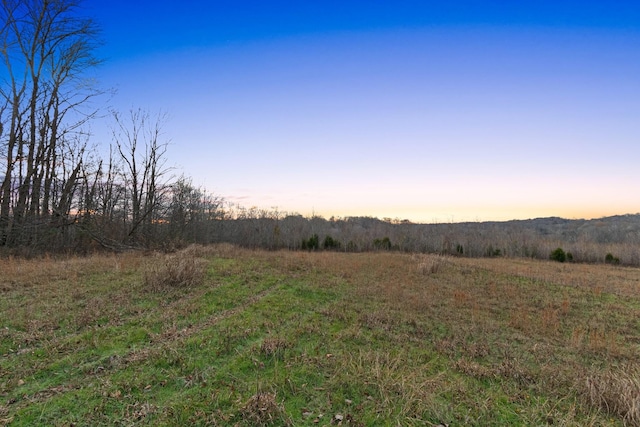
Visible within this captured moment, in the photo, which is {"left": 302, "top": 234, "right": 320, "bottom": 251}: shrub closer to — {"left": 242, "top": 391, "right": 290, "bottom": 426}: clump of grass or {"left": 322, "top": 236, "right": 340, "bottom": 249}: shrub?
{"left": 322, "top": 236, "right": 340, "bottom": 249}: shrub

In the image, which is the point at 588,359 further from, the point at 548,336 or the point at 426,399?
the point at 426,399

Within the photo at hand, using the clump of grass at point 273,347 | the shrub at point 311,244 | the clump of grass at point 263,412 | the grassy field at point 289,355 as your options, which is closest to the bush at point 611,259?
the grassy field at point 289,355

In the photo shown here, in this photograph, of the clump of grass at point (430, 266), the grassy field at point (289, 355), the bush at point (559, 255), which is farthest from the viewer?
the bush at point (559, 255)

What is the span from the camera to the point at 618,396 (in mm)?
3443

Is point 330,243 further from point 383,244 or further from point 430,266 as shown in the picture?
point 430,266

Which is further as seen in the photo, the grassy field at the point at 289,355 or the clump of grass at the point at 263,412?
the grassy field at the point at 289,355

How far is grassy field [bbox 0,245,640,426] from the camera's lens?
3111 millimetres

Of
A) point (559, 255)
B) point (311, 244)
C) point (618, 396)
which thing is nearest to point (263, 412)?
point (618, 396)

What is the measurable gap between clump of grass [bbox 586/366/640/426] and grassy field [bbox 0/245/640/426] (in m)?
0.01

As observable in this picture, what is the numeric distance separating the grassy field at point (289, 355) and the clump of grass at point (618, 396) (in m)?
0.01

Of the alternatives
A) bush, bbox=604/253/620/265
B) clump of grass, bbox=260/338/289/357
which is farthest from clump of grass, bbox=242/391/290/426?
bush, bbox=604/253/620/265

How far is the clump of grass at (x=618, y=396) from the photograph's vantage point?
3.18 m

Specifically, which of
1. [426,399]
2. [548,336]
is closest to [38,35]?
[426,399]

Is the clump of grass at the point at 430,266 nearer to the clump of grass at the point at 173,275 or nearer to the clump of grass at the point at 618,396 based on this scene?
the clump of grass at the point at 173,275
